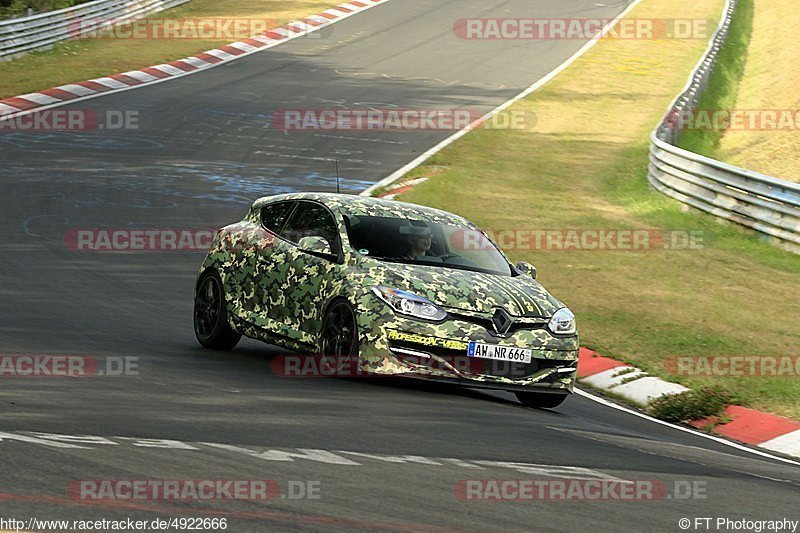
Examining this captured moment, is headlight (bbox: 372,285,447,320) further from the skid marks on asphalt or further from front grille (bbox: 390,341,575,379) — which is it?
the skid marks on asphalt

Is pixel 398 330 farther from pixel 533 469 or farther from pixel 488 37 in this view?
pixel 488 37

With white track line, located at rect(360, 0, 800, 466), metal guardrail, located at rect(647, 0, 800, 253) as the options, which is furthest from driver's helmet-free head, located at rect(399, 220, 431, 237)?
metal guardrail, located at rect(647, 0, 800, 253)

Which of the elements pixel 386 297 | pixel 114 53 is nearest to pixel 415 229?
pixel 386 297

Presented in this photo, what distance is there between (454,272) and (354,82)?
24.5 m

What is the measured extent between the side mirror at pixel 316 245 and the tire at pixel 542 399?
2019 millimetres

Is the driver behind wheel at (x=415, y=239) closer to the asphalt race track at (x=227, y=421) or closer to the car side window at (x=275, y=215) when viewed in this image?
the asphalt race track at (x=227, y=421)

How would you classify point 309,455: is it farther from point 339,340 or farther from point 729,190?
point 729,190

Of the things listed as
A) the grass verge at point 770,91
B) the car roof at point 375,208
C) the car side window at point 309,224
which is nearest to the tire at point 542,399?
the car roof at point 375,208

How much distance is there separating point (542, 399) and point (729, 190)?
1148cm

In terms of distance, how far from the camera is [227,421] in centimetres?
887

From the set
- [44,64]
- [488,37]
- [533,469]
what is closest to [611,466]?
[533,469]

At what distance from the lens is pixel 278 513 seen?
6.36 meters

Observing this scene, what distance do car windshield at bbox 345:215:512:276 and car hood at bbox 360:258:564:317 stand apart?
0.79ft

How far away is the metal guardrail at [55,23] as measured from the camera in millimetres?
34000
